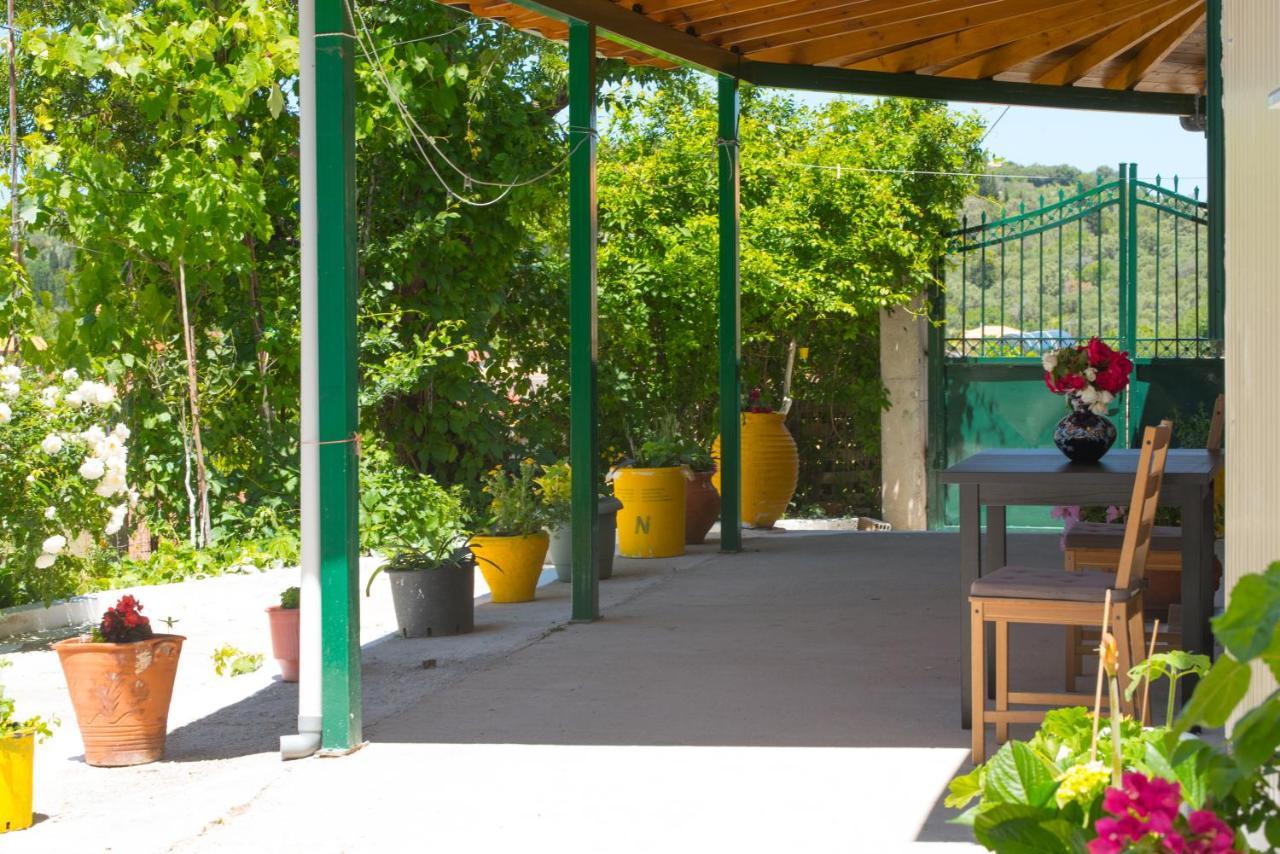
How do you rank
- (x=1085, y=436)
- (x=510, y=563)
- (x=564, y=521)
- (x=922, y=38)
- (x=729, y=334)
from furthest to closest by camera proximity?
(x=729, y=334) < (x=922, y=38) < (x=564, y=521) < (x=510, y=563) < (x=1085, y=436)

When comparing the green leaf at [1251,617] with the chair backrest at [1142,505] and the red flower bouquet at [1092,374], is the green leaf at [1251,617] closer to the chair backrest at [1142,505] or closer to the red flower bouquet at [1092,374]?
the chair backrest at [1142,505]

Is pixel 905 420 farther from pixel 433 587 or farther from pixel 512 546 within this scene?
pixel 433 587

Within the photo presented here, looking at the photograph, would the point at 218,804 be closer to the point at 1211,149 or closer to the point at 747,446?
the point at 1211,149

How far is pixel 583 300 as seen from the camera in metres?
6.45

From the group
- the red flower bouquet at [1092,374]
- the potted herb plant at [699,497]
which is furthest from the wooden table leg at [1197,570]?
the potted herb plant at [699,497]

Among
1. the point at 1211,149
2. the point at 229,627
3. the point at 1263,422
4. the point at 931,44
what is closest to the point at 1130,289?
the point at 931,44

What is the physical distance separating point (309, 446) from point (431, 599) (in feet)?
6.77

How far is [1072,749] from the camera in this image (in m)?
1.98

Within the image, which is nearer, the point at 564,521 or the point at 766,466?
the point at 564,521

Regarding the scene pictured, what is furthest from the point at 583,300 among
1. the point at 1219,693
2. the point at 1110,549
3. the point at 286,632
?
the point at 1219,693

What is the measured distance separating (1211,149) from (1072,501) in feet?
9.78

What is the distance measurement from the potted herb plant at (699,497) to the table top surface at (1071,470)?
13.1 ft

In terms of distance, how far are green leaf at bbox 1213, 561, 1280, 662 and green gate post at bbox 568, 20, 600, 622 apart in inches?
202

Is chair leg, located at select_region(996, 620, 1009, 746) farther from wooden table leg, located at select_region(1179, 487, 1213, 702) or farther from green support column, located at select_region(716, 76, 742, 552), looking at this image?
green support column, located at select_region(716, 76, 742, 552)
